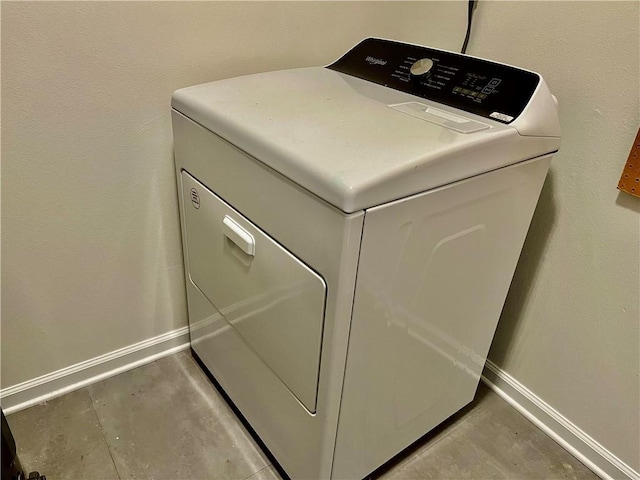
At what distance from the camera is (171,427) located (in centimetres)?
137

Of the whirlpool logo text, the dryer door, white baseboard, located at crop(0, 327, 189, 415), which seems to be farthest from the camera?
white baseboard, located at crop(0, 327, 189, 415)

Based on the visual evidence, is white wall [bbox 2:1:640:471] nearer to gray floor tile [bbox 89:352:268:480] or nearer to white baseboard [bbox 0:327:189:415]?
white baseboard [bbox 0:327:189:415]

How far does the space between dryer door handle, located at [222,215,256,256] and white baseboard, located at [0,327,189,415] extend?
63 cm

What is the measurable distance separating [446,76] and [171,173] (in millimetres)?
718

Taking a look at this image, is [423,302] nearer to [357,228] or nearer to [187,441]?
[357,228]

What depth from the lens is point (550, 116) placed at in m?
1.02

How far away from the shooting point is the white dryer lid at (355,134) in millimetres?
786

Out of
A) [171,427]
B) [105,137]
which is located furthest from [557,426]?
[105,137]

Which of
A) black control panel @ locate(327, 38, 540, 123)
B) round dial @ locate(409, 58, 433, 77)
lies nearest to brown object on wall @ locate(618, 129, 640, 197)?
black control panel @ locate(327, 38, 540, 123)

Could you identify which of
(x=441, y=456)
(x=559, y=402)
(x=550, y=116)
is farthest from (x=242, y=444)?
(x=550, y=116)

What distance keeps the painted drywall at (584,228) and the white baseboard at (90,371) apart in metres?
1.02

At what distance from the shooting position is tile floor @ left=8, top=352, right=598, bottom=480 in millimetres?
1269

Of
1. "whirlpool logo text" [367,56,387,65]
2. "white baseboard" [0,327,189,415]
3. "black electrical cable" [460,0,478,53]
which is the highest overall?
"black electrical cable" [460,0,478,53]

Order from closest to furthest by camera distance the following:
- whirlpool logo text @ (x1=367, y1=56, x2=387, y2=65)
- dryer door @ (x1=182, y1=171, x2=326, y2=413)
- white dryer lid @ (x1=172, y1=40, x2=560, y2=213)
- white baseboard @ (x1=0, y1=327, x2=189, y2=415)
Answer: white dryer lid @ (x1=172, y1=40, x2=560, y2=213)
dryer door @ (x1=182, y1=171, x2=326, y2=413)
whirlpool logo text @ (x1=367, y1=56, x2=387, y2=65)
white baseboard @ (x1=0, y1=327, x2=189, y2=415)
